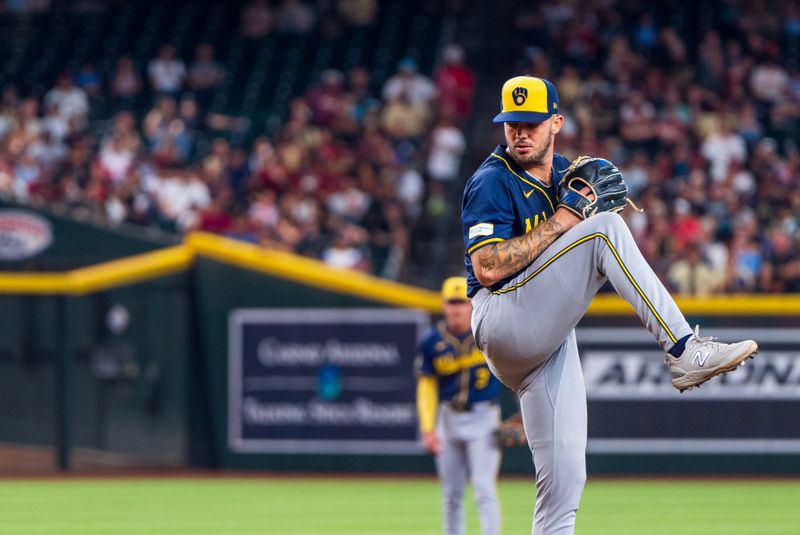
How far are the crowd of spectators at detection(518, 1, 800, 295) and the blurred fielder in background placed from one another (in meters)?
5.89

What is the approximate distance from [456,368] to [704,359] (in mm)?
4473

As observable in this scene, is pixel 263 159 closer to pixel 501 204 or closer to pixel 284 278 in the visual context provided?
A: pixel 284 278

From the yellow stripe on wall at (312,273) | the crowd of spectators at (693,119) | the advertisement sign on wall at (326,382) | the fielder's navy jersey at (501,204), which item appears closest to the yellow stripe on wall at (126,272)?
the yellow stripe on wall at (312,273)

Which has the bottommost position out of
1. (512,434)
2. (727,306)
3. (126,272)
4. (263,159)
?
(512,434)

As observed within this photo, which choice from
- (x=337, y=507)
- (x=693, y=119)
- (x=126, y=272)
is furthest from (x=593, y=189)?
(x=693, y=119)

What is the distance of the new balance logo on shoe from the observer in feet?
17.5

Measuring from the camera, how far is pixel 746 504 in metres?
12.6

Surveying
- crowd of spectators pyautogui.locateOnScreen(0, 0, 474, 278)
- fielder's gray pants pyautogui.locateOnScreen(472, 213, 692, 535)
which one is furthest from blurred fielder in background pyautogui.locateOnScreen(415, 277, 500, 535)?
crowd of spectators pyautogui.locateOnScreen(0, 0, 474, 278)

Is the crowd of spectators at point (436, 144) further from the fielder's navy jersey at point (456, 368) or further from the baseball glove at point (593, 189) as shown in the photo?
the baseball glove at point (593, 189)

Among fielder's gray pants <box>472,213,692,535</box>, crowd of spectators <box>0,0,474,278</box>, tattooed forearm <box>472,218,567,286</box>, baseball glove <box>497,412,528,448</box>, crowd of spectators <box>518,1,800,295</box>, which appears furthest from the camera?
crowd of spectators <box>0,0,474,278</box>

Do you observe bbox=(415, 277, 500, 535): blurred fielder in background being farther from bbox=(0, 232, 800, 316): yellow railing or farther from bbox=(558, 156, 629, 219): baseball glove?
bbox=(0, 232, 800, 316): yellow railing

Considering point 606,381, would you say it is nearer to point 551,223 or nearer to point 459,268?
point 459,268

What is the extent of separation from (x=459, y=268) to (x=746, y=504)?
571cm

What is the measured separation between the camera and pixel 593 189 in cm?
570
